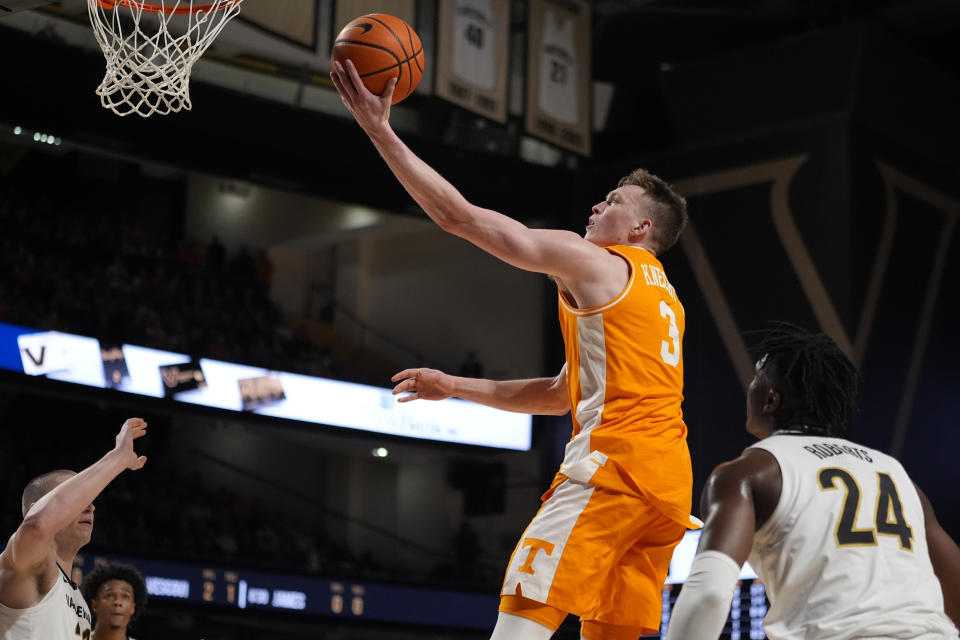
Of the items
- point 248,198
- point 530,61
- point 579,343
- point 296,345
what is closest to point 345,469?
point 296,345

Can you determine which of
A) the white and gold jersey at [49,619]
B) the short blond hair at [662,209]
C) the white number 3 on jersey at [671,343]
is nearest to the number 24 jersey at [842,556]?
the white number 3 on jersey at [671,343]

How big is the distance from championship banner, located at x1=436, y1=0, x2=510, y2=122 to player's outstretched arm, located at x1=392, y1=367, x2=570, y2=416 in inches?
350

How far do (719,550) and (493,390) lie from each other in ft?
5.73

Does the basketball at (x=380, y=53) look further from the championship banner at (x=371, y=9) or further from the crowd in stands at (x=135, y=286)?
the crowd in stands at (x=135, y=286)

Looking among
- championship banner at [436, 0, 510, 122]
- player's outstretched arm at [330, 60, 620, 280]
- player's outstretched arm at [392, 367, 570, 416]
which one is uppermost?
championship banner at [436, 0, 510, 122]

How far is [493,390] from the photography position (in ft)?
13.7

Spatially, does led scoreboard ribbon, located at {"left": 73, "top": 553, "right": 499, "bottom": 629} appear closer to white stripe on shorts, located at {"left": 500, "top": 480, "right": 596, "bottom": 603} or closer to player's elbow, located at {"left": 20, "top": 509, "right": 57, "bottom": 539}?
player's elbow, located at {"left": 20, "top": 509, "right": 57, "bottom": 539}

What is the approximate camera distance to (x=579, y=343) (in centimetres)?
366

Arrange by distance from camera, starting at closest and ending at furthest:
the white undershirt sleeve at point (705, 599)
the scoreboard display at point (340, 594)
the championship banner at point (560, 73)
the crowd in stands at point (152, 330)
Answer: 1. the white undershirt sleeve at point (705, 599)
2. the scoreboard display at point (340, 594)
3. the championship banner at point (560, 73)
4. the crowd in stands at point (152, 330)

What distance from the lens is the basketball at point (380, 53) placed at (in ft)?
12.4

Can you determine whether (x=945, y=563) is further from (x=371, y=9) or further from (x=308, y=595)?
(x=308, y=595)

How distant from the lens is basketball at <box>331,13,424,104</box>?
12.4 ft

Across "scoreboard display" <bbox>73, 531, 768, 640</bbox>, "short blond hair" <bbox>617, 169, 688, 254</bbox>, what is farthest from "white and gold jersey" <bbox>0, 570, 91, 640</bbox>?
"scoreboard display" <bbox>73, 531, 768, 640</bbox>

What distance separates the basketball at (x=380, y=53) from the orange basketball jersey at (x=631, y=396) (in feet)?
3.00
